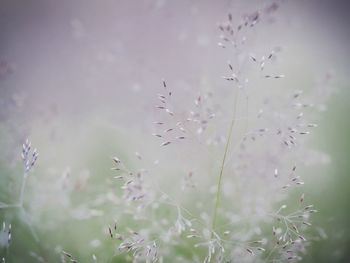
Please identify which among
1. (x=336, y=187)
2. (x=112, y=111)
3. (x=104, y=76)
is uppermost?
(x=104, y=76)

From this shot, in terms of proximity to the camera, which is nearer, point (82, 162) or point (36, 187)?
point (36, 187)

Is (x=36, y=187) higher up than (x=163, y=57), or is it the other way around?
(x=163, y=57)

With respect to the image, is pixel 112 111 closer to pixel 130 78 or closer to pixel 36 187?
pixel 130 78

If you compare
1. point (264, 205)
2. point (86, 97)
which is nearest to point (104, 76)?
point (86, 97)

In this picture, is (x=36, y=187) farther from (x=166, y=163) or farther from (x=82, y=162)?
(x=166, y=163)

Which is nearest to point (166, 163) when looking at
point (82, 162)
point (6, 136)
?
point (82, 162)

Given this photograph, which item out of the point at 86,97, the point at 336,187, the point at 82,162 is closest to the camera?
the point at 336,187

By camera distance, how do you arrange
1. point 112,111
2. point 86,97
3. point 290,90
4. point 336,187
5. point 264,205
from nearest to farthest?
point 264,205 < point 336,187 < point 290,90 < point 112,111 < point 86,97
